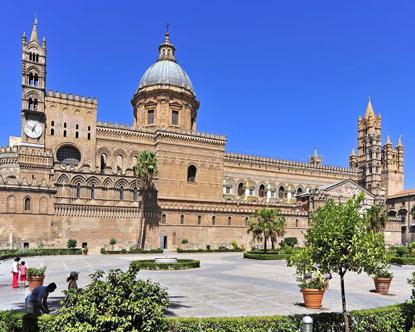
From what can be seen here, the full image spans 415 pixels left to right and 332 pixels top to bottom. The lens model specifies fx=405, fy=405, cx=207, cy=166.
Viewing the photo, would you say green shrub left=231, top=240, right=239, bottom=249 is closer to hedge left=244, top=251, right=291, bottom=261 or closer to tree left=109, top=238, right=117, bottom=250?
hedge left=244, top=251, right=291, bottom=261

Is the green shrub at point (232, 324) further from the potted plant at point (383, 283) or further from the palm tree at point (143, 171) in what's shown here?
the palm tree at point (143, 171)

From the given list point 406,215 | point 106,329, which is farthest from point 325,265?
point 406,215

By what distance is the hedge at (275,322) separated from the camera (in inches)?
382

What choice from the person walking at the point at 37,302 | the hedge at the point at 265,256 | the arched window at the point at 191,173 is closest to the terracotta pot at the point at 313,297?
the person walking at the point at 37,302

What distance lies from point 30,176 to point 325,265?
4266cm

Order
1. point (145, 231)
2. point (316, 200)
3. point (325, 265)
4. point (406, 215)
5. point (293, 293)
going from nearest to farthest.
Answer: point (325, 265) < point (293, 293) < point (145, 231) < point (316, 200) < point (406, 215)

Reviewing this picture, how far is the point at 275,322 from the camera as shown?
10297 mm

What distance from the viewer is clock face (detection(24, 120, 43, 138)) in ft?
155

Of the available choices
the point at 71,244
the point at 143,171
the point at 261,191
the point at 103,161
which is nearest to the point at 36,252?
the point at 71,244

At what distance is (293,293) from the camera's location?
17.7 meters

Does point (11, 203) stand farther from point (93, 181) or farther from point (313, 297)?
point (313, 297)

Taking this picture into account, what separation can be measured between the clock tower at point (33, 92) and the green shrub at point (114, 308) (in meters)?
43.7

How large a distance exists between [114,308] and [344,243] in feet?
20.0

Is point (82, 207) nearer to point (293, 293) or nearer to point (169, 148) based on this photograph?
point (169, 148)
